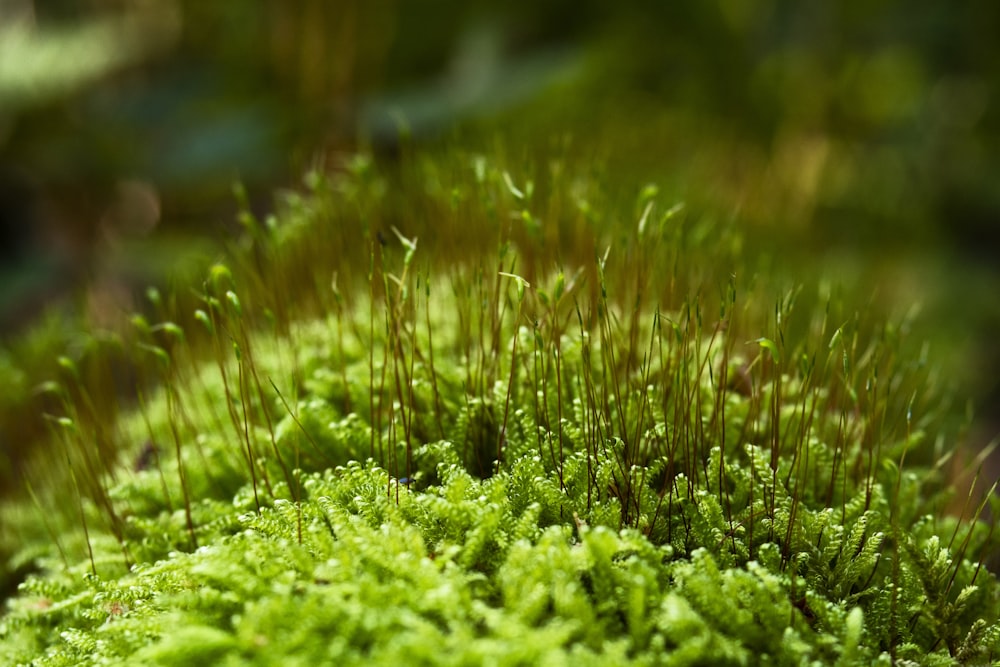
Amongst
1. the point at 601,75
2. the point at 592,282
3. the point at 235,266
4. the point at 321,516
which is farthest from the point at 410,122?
the point at 321,516

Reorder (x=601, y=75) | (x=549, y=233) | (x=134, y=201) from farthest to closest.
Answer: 1. (x=134, y=201)
2. (x=601, y=75)
3. (x=549, y=233)

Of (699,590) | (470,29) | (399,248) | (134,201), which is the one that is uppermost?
(470,29)

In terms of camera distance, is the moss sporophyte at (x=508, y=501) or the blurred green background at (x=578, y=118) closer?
the moss sporophyte at (x=508, y=501)

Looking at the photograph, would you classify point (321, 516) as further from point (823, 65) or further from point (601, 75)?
point (823, 65)

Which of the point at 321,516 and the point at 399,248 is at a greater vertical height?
the point at 399,248
